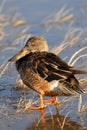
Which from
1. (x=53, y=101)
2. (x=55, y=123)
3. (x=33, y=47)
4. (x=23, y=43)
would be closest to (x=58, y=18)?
(x=23, y=43)

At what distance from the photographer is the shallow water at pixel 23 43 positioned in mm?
6055

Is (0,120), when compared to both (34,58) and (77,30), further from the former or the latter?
(77,30)

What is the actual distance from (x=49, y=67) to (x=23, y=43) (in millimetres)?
2948

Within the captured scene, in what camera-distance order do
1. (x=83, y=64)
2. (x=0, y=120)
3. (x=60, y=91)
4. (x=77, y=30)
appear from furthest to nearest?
(x=77, y=30) → (x=83, y=64) → (x=60, y=91) → (x=0, y=120)

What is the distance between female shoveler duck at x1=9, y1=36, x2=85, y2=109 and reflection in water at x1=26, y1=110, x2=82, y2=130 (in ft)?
1.12

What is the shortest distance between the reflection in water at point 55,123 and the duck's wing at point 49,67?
0.45 m

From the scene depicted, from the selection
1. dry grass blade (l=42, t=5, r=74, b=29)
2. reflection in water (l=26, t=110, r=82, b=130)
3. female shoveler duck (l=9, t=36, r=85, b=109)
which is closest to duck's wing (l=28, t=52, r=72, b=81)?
female shoveler duck (l=9, t=36, r=85, b=109)

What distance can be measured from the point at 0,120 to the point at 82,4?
6538 mm

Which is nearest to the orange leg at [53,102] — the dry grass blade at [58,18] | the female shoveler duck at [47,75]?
the female shoveler duck at [47,75]

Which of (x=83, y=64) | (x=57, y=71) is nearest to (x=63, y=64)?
(x=57, y=71)

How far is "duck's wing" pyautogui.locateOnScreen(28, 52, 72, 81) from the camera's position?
20.9 feet

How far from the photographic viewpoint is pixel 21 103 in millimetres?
6613

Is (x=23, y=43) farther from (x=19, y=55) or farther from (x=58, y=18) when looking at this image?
(x=19, y=55)

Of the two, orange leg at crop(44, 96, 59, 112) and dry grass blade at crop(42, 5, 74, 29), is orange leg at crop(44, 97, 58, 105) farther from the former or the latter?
dry grass blade at crop(42, 5, 74, 29)
